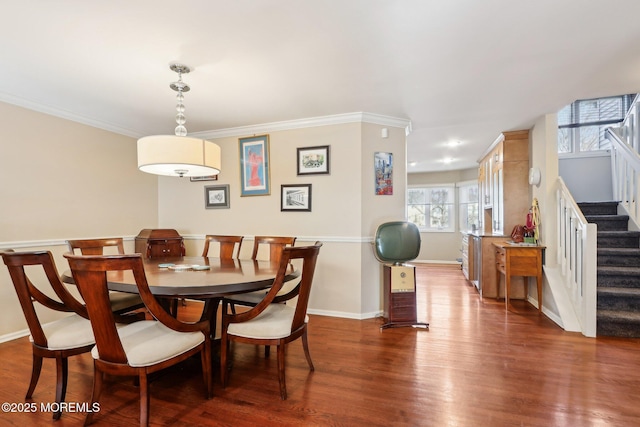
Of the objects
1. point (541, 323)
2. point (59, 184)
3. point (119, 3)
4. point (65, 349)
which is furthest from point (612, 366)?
point (59, 184)

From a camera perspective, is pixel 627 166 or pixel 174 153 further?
pixel 627 166

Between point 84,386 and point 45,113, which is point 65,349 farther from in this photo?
point 45,113

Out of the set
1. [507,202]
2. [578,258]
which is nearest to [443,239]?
[507,202]

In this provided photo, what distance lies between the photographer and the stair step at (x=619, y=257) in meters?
3.37

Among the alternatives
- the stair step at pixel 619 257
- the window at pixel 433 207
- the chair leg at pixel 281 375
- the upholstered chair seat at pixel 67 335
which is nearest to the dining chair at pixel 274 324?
the chair leg at pixel 281 375

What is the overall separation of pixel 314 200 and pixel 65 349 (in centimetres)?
259

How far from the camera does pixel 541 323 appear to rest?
10.8 ft

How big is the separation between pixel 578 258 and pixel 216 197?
421 centimetres

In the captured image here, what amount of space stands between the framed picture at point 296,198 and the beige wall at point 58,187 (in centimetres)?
207

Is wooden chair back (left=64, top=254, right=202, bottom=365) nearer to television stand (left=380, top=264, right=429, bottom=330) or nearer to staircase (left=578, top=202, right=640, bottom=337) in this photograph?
television stand (left=380, top=264, right=429, bottom=330)

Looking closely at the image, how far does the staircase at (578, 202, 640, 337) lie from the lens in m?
2.89

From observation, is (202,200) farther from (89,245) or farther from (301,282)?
(301,282)

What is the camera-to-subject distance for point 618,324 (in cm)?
288

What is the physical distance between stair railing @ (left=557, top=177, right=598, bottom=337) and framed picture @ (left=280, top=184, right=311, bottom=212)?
9.12 ft
